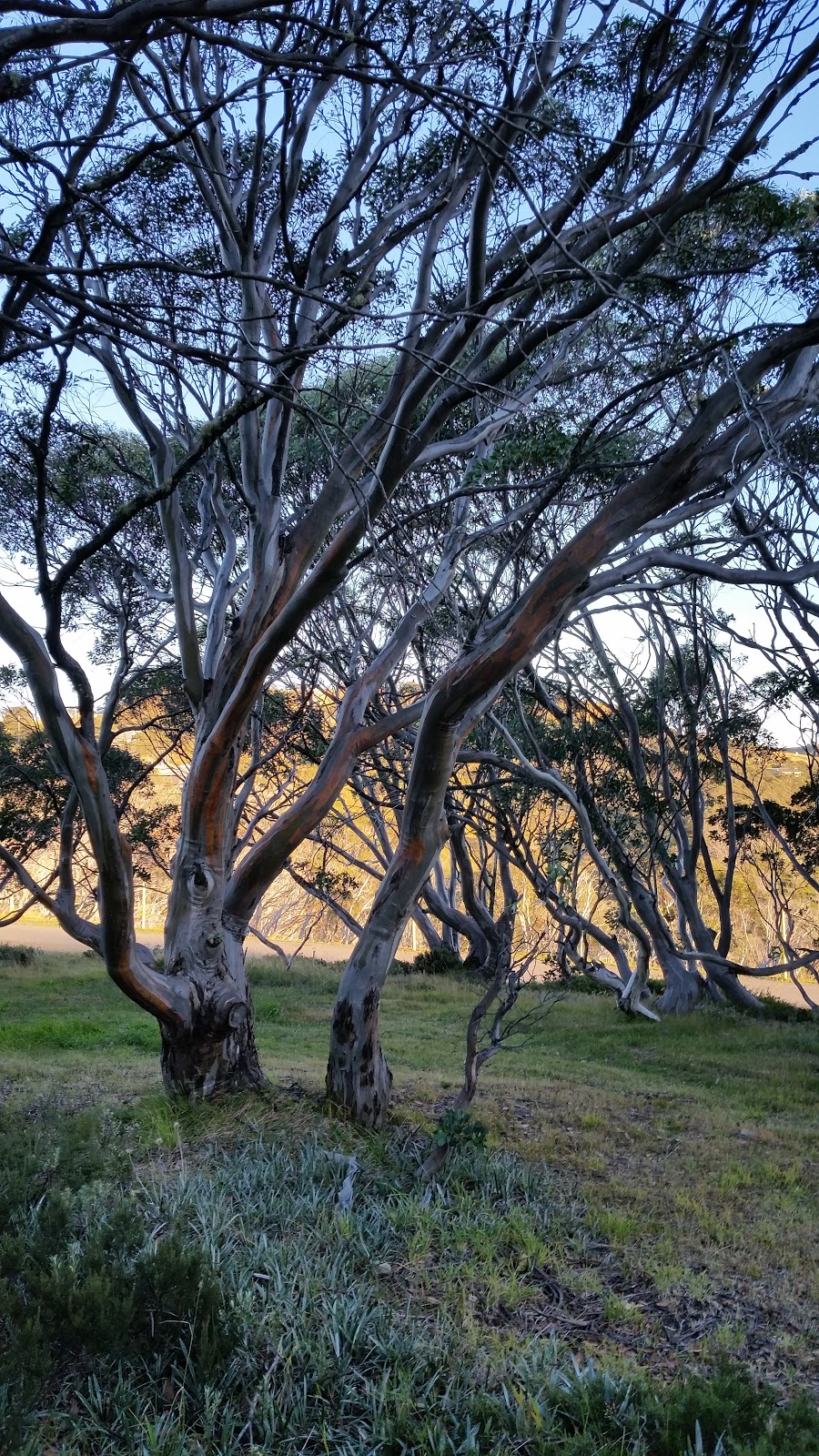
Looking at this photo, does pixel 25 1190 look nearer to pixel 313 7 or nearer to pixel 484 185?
pixel 484 185

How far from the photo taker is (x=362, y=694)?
7.74 metres

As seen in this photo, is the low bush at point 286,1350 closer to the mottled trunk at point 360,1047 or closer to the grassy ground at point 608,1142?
the grassy ground at point 608,1142

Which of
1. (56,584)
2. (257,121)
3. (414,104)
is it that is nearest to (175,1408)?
(56,584)

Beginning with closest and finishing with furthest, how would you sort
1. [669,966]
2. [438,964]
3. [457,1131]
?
[457,1131] → [669,966] → [438,964]

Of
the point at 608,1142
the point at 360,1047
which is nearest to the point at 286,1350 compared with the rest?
the point at 360,1047

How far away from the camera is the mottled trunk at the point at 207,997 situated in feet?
22.4

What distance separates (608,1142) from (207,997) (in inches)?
122

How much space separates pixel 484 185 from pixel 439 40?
98.0 inches

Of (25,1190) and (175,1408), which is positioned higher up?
(25,1190)

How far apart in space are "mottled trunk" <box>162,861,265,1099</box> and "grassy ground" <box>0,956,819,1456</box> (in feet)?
0.84

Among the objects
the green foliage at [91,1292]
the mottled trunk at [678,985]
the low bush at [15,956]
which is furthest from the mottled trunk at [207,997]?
the low bush at [15,956]

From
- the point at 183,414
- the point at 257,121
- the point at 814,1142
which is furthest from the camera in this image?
the point at 183,414

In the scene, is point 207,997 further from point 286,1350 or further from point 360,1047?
point 286,1350

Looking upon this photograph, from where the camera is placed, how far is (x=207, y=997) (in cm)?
689
